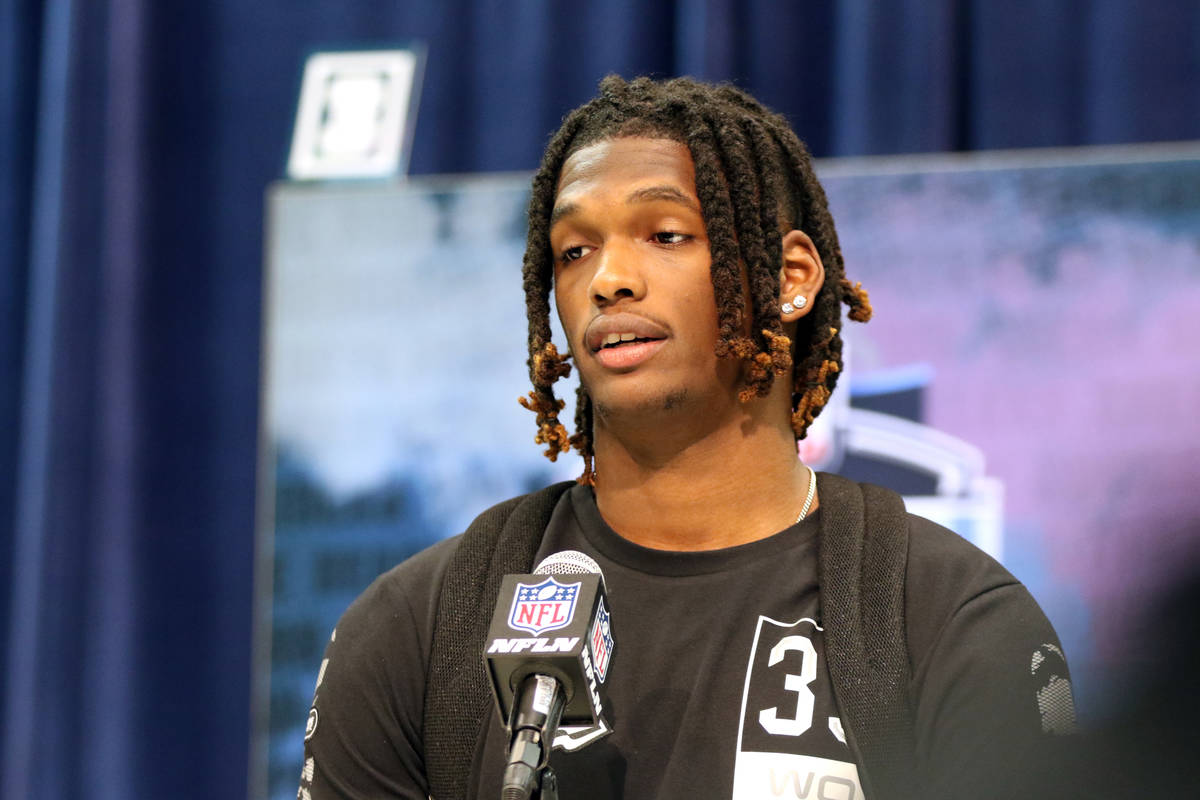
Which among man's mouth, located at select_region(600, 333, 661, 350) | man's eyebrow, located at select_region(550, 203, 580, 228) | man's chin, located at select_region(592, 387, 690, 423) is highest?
man's eyebrow, located at select_region(550, 203, 580, 228)

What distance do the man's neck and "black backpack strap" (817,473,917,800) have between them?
0.07 m

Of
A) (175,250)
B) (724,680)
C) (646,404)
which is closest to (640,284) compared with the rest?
(646,404)

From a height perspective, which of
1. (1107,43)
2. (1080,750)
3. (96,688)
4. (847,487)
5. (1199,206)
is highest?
(1107,43)

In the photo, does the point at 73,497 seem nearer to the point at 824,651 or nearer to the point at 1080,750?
the point at 824,651

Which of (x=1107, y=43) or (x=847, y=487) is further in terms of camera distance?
Answer: (x=1107, y=43)

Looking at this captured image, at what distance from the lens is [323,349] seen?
103 inches

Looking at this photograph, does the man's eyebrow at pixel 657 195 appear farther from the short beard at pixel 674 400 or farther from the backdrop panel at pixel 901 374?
the backdrop panel at pixel 901 374

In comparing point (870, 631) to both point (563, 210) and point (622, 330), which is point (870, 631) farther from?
point (563, 210)

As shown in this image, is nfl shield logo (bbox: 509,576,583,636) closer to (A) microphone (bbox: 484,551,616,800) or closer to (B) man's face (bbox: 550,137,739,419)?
(A) microphone (bbox: 484,551,616,800)

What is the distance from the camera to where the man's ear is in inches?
65.3

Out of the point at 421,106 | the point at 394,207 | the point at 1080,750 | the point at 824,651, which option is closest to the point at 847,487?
the point at 824,651

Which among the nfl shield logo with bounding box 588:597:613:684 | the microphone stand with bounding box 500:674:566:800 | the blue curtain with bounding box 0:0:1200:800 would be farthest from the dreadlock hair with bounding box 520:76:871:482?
the blue curtain with bounding box 0:0:1200:800

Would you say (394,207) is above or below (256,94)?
A: below

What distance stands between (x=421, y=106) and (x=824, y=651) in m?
1.89
